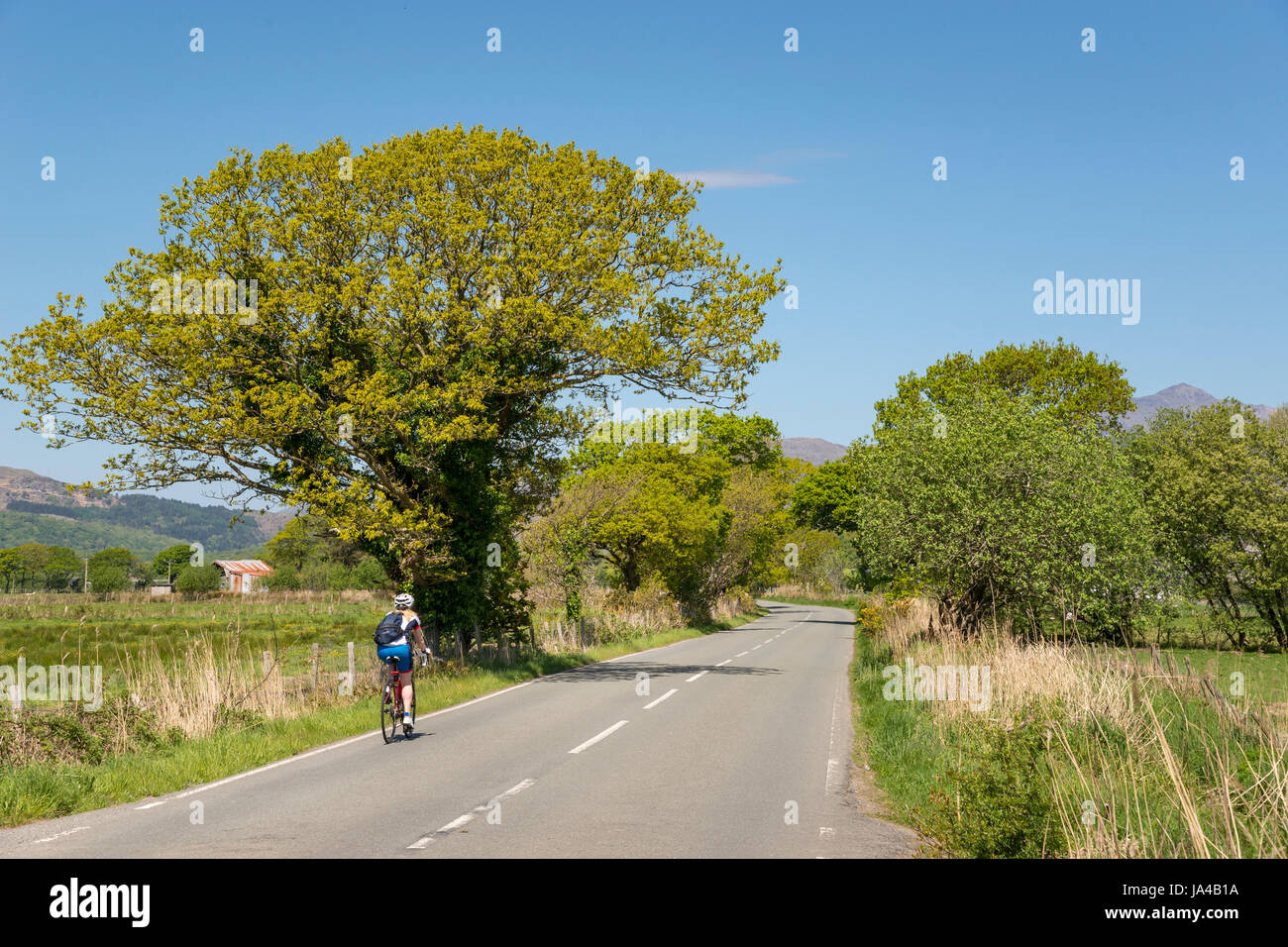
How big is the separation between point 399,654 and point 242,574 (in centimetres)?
13650

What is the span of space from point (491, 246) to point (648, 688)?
35.8 feet

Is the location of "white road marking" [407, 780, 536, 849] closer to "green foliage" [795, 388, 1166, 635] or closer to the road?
the road

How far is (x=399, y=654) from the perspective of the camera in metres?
12.9

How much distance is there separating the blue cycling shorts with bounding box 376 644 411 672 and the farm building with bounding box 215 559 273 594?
118m

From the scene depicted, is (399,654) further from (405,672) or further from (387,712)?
(387,712)

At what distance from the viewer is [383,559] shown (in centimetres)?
2108

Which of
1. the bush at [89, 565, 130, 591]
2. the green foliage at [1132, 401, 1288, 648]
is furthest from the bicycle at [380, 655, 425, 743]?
the bush at [89, 565, 130, 591]

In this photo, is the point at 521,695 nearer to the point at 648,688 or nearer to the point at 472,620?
the point at 648,688

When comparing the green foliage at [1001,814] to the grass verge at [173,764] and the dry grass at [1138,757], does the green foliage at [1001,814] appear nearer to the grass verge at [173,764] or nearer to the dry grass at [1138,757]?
the dry grass at [1138,757]

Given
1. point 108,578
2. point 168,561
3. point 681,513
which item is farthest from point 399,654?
point 168,561

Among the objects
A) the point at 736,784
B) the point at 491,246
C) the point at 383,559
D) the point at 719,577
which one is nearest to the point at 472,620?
the point at 383,559

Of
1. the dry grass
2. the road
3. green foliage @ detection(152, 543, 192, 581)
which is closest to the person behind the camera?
the dry grass

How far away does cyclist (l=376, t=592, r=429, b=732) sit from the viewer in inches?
509
